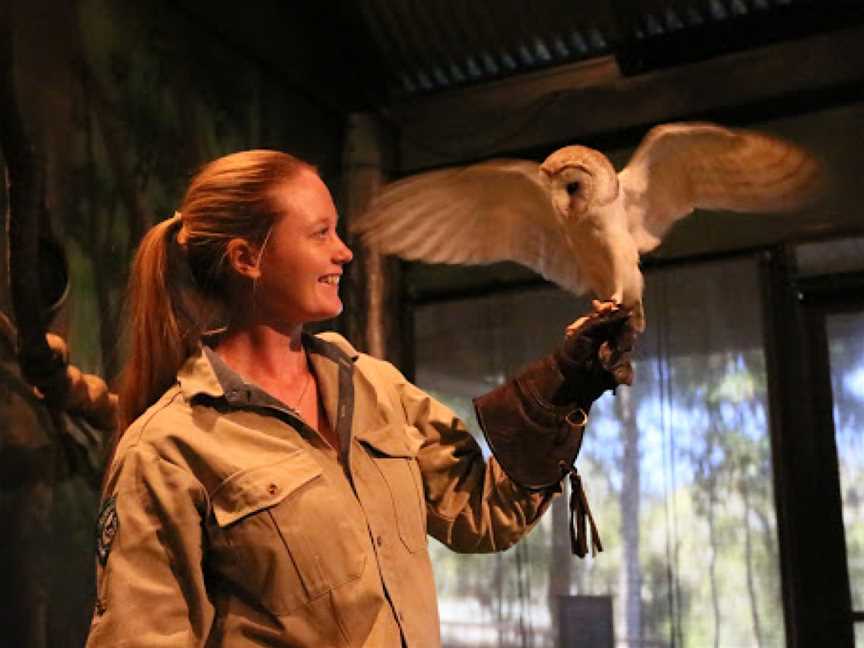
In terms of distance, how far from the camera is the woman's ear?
124 cm

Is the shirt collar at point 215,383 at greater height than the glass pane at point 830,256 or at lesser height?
lesser

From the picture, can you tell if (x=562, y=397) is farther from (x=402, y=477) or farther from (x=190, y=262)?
(x=190, y=262)

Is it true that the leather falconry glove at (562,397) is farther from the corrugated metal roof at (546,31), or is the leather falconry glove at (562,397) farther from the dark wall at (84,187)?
the corrugated metal roof at (546,31)

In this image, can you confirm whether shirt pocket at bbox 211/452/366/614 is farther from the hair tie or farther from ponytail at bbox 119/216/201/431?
the hair tie

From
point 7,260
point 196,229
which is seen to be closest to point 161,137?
point 7,260

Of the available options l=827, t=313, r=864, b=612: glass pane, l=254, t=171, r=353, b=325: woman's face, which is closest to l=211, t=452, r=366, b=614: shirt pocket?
l=254, t=171, r=353, b=325: woman's face

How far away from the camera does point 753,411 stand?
252 cm

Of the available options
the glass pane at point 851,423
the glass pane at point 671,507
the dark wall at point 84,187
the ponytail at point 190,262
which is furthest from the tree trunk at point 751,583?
the ponytail at point 190,262

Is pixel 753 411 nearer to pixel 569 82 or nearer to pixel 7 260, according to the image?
pixel 569 82

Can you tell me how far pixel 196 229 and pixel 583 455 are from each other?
5.34 feet

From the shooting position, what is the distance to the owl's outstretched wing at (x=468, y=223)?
178 centimetres

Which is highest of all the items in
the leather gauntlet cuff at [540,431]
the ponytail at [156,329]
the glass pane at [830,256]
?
the glass pane at [830,256]

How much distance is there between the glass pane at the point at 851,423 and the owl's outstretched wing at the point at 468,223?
1.07 meters

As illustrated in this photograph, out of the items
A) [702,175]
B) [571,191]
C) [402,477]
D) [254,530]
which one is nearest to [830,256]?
[702,175]
